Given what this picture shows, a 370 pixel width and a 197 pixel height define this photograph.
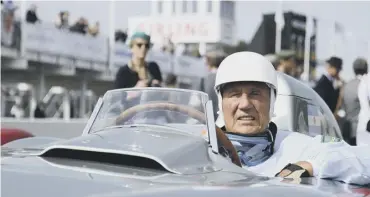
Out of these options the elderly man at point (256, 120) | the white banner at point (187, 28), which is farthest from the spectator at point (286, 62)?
the white banner at point (187, 28)

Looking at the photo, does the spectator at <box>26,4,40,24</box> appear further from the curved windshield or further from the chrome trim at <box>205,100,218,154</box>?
the chrome trim at <box>205,100,218,154</box>

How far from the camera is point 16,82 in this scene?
22078mm

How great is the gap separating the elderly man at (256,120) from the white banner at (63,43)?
1539 cm

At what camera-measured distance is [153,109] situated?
9.72 ft

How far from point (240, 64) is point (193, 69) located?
26.4 metres

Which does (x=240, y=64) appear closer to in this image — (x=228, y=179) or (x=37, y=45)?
(x=228, y=179)

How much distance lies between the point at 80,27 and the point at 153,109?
60.3 feet

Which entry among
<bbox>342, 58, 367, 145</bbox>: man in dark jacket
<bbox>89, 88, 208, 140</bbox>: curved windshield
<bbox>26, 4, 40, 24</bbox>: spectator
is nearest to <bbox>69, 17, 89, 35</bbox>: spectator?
<bbox>26, 4, 40, 24</bbox>: spectator

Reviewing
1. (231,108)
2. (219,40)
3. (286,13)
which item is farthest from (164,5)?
(231,108)

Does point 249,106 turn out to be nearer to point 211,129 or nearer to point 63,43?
point 211,129

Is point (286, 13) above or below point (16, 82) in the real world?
above

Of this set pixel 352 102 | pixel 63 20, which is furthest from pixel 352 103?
pixel 63 20

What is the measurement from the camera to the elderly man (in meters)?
3.25

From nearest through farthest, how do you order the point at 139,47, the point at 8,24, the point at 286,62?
1. the point at 139,47
2. the point at 286,62
3. the point at 8,24
